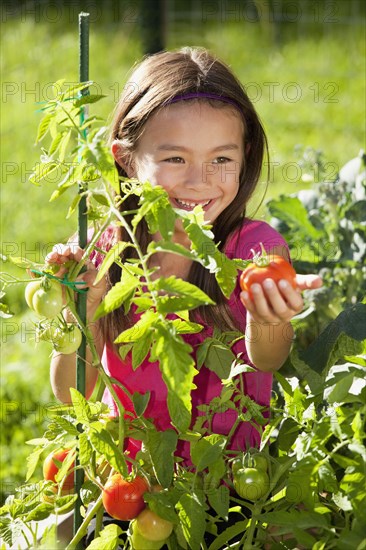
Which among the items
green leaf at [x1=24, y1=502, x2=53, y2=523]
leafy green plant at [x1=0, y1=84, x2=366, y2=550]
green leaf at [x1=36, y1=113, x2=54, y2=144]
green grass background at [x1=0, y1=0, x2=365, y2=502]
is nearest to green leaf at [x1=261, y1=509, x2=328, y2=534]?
leafy green plant at [x1=0, y1=84, x2=366, y2=550]

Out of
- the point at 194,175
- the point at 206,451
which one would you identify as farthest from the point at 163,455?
the point at 194,175

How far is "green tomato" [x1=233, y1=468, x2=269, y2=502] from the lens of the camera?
124 centimetres

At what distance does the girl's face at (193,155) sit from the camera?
5.44 feet

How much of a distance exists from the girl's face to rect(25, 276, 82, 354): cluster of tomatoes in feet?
1.45

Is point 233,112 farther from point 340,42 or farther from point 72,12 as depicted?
point 72,12

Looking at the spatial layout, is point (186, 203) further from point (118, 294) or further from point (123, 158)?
point (118, 294)

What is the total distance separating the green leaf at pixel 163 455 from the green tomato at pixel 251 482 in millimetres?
91

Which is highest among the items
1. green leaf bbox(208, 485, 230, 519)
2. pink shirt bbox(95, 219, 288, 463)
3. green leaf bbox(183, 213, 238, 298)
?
green leaf bbox(183, 213, 238, 298)

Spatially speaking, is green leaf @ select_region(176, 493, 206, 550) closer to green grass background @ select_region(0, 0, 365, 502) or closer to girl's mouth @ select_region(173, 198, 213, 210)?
girl's mouth @ select_region(173, 198, 213, 210)

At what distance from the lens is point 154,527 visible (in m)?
1.26

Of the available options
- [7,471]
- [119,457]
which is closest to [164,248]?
[119,457]

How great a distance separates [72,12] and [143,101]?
163 inches

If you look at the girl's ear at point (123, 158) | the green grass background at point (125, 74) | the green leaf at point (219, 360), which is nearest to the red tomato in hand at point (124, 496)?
the green leaf at point (219, 360)

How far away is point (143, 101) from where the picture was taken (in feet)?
5.71
